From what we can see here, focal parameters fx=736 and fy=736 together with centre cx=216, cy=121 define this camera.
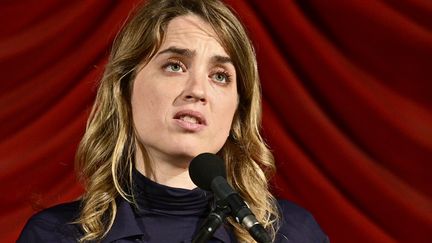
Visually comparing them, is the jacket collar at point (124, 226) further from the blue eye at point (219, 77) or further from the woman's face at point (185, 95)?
the blue eye at point (219, 77)

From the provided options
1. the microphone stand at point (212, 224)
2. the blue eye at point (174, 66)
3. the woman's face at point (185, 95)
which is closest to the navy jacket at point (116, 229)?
the woman's face at point (185, 95)

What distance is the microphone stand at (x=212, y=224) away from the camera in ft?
2.70

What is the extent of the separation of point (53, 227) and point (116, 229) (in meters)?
0.11

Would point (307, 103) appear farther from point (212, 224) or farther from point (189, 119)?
point (212, 224)

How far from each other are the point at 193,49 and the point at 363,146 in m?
0.55

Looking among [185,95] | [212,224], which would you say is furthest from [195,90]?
[212,224]

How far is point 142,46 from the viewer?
1266mm

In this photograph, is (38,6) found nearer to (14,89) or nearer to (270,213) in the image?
(14,89)

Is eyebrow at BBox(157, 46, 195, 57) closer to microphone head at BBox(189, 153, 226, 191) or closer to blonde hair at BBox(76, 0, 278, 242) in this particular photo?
blonde hair at BBox(76, 0, 278, 242)

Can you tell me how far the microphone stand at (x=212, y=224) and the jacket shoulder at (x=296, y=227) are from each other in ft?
1.51

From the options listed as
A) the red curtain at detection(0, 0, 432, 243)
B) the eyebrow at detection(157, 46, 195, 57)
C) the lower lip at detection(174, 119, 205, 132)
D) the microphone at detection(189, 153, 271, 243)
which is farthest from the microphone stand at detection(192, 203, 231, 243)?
the red curtain at detection(0, 0, 432, 243)

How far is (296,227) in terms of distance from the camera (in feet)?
4.34

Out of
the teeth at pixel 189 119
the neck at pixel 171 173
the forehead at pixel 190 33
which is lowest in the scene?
the neck at pixel 171 173

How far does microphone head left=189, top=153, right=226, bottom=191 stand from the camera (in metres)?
0.91
